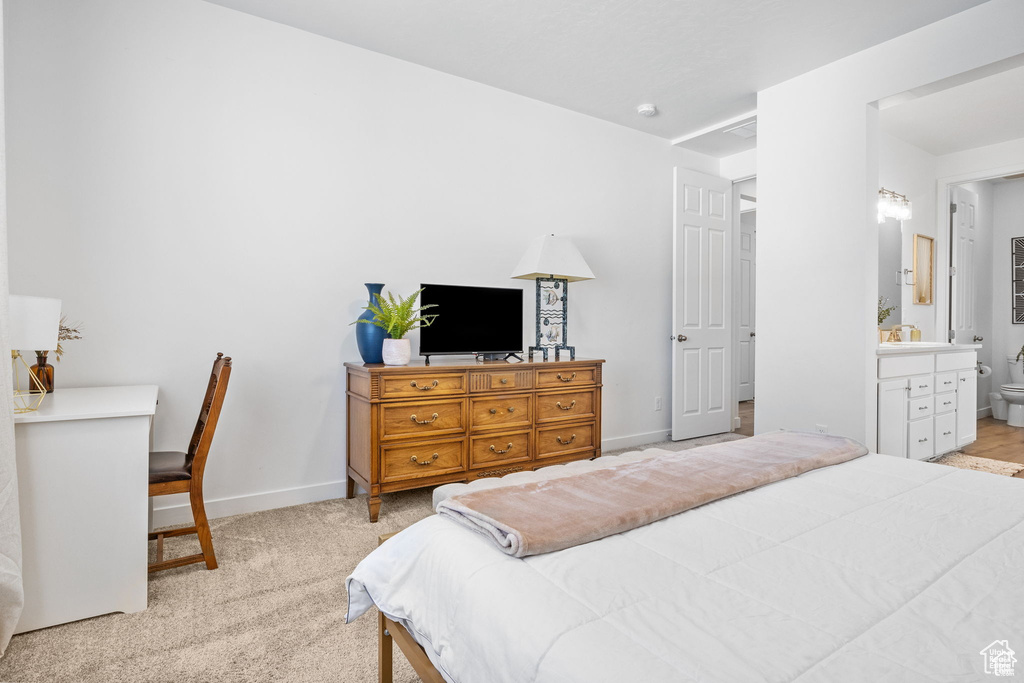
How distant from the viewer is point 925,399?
380cm

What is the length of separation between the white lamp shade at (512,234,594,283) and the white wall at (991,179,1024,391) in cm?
535

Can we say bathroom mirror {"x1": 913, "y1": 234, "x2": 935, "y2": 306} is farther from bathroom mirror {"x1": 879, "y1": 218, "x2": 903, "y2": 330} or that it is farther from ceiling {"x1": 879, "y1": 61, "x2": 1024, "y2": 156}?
ceiling {"x1": 879, "y1": 61, "x2": 1024, "y2": 156}

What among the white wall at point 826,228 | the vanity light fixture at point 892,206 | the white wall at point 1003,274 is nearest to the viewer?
the white wall at point 826,228

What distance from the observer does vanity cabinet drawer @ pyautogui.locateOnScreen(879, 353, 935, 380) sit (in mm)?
3436

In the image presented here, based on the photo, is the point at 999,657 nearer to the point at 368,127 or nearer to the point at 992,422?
the point at 368,127

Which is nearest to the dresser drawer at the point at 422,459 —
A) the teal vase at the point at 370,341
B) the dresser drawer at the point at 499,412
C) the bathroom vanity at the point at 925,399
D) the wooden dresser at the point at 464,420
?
the wooden dresser at the point at 464,420

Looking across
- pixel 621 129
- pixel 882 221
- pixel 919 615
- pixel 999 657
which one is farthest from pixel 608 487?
pixel 882 221

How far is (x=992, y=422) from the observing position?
220 inches

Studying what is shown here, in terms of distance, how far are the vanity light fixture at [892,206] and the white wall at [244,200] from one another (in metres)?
2.85

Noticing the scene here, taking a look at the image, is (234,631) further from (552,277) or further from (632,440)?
(632,440)

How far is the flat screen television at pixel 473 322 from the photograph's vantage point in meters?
3.28

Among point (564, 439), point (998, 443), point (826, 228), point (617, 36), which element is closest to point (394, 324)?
point (564, 439)

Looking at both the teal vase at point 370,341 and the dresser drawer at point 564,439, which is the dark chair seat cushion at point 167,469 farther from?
the dresser drawer at point 564,439

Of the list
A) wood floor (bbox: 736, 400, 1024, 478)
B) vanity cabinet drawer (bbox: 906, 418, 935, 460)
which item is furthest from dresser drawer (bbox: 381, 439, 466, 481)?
wood floor (bbox: 736, 400, 1024, 478)
